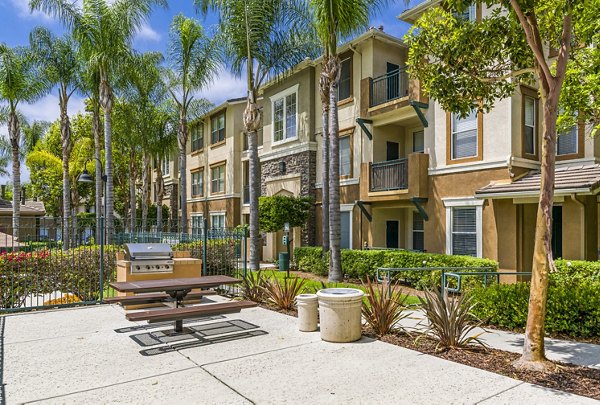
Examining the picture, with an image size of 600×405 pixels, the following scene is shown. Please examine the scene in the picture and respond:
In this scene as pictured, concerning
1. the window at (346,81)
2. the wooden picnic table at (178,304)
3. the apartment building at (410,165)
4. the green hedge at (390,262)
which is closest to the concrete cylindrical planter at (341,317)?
the wooden picnic table at (178,304)

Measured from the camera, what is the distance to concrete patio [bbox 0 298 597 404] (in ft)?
16.2

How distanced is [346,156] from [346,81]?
356 cm

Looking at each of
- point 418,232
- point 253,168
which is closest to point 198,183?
point 253,168

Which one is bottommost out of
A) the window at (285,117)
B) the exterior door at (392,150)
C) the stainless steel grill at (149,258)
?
the stainless steel grill at (149,258)

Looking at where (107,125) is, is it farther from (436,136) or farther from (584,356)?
(584,356)

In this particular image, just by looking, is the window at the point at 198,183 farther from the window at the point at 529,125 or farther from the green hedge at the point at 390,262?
the window at the point at 529,125

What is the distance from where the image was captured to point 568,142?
13875mm

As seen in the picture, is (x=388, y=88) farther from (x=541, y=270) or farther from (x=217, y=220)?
(x=217, y=220)

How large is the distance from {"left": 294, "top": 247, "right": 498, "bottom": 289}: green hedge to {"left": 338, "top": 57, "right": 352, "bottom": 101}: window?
24.4 ft

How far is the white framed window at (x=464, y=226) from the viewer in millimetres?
14195

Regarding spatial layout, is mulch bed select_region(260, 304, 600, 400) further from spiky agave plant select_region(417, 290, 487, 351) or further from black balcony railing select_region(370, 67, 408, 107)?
black balcony railing select_region(370, 67, 408, 107)

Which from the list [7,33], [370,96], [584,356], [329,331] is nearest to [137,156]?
[7,33]

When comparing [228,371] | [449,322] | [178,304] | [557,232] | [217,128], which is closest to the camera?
[228,371]

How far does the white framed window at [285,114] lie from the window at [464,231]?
34.0ft
